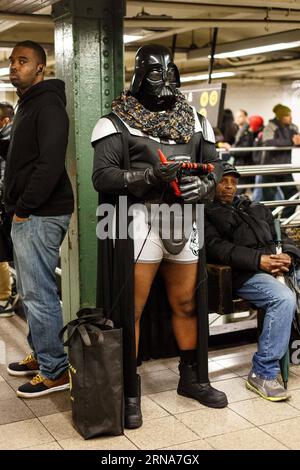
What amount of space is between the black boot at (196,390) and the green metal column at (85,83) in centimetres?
75

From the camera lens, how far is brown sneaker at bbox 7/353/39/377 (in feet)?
12.9

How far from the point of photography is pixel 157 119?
3168 mm

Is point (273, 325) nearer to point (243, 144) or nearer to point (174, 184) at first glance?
point (174, 184)

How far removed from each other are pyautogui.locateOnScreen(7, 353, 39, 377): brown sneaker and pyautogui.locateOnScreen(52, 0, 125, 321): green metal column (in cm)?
48

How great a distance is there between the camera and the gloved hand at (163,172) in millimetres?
2920

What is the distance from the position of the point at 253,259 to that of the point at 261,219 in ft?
1.13

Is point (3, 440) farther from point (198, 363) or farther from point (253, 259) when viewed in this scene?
point (253, 259)

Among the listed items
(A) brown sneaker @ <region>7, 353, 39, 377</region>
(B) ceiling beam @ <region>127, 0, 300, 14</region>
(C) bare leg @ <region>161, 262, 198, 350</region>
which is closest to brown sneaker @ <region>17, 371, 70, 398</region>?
(A) brown sneaker @ <region>7, 353, 39, 377</region>

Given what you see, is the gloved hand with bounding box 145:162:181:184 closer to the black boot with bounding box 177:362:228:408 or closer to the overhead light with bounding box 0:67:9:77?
the black boot with bounding box 177:362:228:408

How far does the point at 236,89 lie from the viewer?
17.2m

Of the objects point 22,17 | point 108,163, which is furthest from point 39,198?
point 22,17

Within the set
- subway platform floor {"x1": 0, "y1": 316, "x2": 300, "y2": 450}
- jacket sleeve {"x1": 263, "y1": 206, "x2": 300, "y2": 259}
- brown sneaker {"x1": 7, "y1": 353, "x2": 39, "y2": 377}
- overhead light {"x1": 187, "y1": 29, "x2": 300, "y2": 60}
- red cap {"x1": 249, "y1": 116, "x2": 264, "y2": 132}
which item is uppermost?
overhead light {"x1": 187, "y1": 29, "x2": 300, "y2": 60}

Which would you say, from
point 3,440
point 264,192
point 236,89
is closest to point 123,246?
point 3,440

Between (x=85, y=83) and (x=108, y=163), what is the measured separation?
2.52 ft
